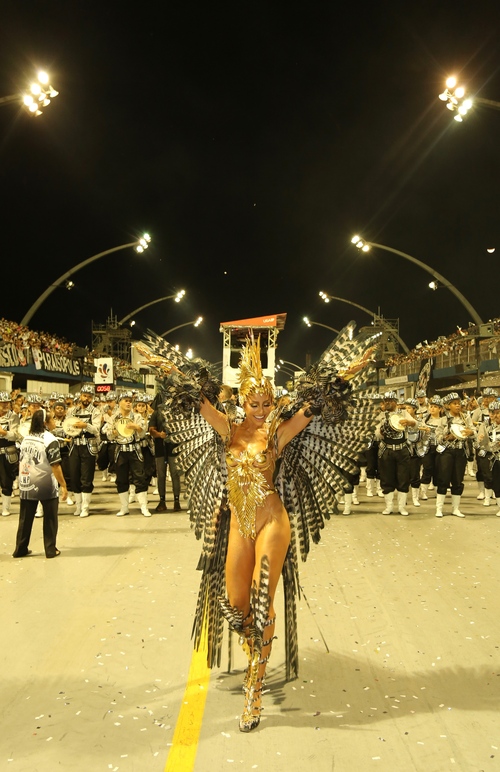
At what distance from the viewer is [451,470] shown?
11531 millimetres

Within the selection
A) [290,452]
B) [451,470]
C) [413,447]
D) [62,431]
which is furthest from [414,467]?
[290,452]

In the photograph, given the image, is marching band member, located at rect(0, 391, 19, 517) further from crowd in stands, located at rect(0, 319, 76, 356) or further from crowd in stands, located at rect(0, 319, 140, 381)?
crowd in stands, located at rect(0, 319, 76, 356)

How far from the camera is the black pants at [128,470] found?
439 inches

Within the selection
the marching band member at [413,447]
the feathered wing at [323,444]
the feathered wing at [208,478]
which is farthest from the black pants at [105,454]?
the feathered wing at [323,444]

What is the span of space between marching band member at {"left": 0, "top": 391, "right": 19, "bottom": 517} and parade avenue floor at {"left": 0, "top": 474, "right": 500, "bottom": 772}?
3.31 m

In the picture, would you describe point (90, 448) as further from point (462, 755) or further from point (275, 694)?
point (462, 755)

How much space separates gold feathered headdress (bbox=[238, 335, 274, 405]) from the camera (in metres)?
4.14

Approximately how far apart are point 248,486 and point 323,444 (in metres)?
0.80

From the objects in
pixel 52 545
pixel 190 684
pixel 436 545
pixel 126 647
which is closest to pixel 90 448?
pixel 52 545

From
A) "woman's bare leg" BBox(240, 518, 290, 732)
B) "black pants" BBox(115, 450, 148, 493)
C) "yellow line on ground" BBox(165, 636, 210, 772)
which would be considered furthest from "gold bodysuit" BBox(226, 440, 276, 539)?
"black pants" BBox(115, 450, 148, 493)

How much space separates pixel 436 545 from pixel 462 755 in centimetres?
563

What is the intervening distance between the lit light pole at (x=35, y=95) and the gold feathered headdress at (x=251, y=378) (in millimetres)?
9106

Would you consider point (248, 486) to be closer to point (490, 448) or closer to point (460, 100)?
point (490, 448)

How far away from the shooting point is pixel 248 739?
364 cm
